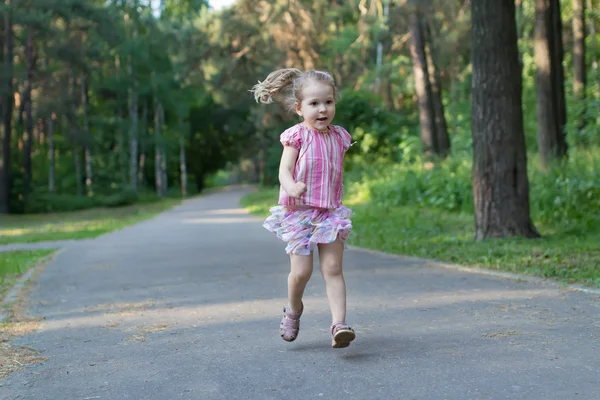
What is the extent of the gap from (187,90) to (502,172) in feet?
148

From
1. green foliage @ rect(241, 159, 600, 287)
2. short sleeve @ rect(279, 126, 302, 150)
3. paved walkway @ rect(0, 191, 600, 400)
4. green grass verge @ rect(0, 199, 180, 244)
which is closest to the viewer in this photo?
paved walkway @ rect(0, 191, 600, 400)

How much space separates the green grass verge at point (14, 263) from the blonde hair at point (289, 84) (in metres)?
4.58

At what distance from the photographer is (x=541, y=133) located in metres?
15.9

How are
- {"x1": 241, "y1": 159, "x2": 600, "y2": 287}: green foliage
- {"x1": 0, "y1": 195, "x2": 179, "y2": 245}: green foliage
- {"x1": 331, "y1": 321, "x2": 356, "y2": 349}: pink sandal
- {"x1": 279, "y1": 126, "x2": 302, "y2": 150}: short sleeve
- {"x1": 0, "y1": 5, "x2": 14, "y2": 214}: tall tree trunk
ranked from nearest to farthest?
{"x1": 331, "y1": 321, "x2": 356, "y2": 349}: pink sandal < {"x1": 279, "y1": 126, "x2": 302, "y2": 150}: short sleeve < {"x1": 241, "y1": 159, "x2": 600, "y2": 287}: green foliage < {"x1": 0, "y1": 195, "x2": 179, "y2": 245}: green foliage < {"x1": 0, "y1": 5, "x2": 14, "y2": 214}: tall tree trunk

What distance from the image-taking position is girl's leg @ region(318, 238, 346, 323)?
15.9 feet

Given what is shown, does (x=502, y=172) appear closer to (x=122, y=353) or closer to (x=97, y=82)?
(x=122, y=353)

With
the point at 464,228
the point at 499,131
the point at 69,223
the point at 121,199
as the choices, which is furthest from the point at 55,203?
the point at 499,131

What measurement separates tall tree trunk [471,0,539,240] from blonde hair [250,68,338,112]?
6109 millimetres

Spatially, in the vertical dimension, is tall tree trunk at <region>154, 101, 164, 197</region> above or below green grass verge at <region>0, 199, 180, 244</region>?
above

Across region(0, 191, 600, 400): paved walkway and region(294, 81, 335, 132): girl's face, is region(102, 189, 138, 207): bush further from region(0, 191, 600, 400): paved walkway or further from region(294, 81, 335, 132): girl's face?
region(294, 81, 335, 132): girl's face

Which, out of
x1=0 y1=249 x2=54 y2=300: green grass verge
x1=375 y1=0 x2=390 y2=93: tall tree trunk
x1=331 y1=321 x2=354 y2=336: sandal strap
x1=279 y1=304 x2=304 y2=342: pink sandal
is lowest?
x1=0 y1=249 x2=54 y2=300: green grass verge

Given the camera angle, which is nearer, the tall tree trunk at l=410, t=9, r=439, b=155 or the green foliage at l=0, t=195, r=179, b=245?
the green foliage at l=0, t=195, r=179, b=245

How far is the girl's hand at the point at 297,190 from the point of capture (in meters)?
4.66

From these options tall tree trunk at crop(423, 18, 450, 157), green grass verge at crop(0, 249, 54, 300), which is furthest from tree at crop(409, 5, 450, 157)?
green grass verge at crop(0, 249, 54, 300)
